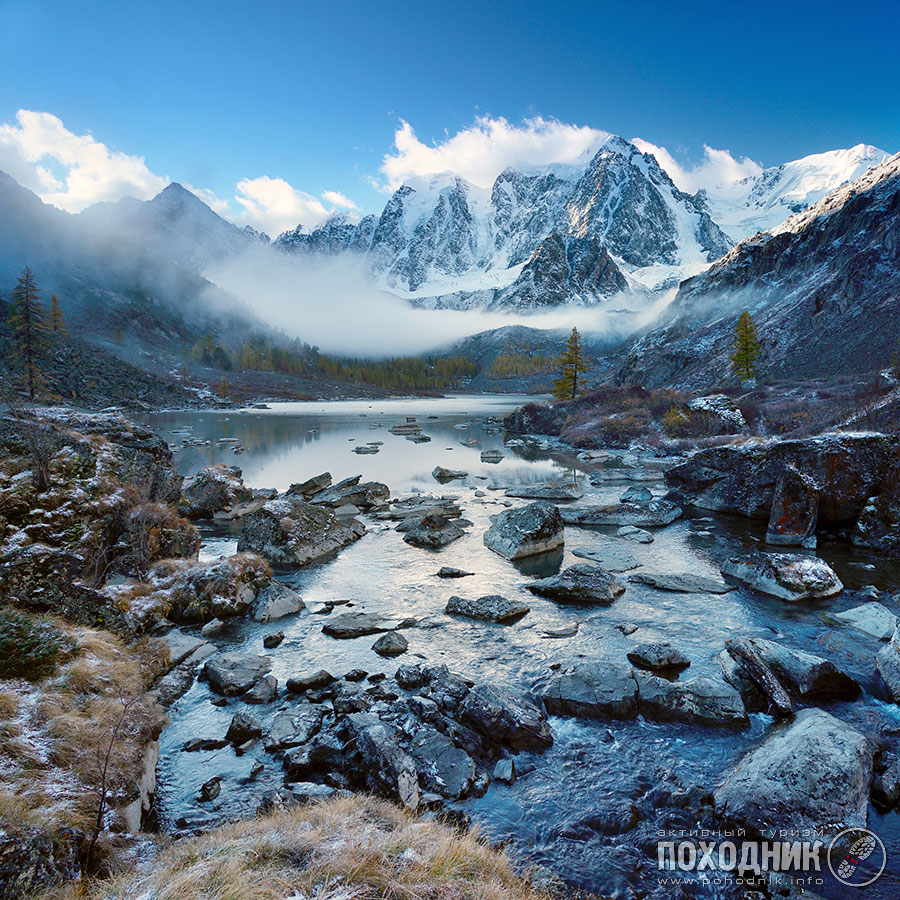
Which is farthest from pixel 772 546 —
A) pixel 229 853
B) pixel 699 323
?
pixel 699 323

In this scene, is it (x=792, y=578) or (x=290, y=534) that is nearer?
(x=792, y=578)

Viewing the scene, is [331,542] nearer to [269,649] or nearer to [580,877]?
[269,649]

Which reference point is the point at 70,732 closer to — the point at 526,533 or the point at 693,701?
the point at 693,701

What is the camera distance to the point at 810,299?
95.9m

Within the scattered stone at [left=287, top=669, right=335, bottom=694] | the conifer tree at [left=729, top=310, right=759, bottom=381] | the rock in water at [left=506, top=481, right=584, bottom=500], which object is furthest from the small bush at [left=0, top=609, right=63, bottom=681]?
the conifer tree at [left=729, top=310, right=759, bottom=381]

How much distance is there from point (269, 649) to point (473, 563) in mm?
8807

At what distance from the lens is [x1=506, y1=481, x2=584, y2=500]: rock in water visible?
99.6 feet

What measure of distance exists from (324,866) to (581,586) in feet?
39.7

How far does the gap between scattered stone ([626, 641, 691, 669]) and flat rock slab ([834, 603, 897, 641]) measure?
5.19m

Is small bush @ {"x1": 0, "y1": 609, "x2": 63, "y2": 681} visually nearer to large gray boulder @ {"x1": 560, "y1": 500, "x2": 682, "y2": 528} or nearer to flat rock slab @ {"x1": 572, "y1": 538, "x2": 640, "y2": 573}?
flat rock slab @ {"x1": 572, "y1": 538, "x2": 640, "y2": 573}

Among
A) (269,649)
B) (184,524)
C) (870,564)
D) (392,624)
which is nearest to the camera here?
(269,649)

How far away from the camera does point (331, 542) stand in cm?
2134

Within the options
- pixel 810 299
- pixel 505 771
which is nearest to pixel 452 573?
pixel 505 771

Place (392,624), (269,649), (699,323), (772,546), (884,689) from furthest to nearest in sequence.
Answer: (699,323), (772,546), (392,624), (269,649), (884,689)
